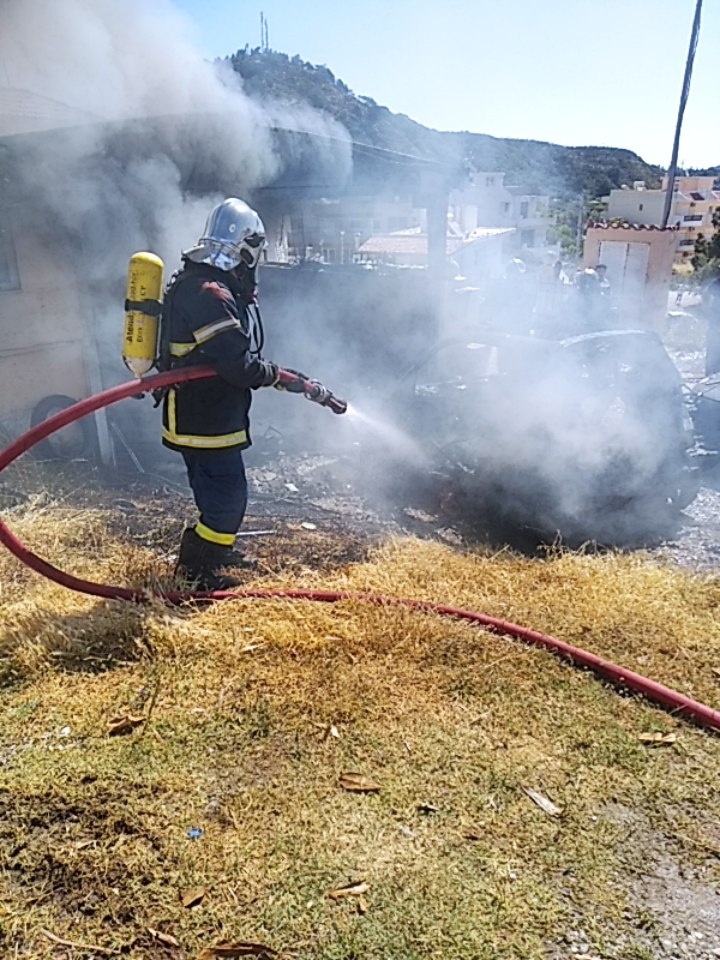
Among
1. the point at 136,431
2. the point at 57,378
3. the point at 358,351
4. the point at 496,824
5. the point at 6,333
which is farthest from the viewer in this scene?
the point at 358,351

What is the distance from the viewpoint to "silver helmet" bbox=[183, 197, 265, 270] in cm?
331

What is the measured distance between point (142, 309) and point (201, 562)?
129 cm

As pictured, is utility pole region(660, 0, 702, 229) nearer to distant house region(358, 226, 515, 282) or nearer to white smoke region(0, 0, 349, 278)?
distant house region(358, 226, 515, 282)

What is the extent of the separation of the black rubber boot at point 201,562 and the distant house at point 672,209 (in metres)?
27.9

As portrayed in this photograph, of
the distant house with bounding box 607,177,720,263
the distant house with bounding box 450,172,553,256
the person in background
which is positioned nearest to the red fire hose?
the person in background

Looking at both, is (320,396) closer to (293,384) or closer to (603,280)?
(293,384)

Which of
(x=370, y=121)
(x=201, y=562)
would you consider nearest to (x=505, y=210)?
(x=370, y=121)

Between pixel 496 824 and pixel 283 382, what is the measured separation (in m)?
2.23

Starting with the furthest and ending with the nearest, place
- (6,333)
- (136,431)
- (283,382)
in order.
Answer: (136,431), (6,333), (283,382)

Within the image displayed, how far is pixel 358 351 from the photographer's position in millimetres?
9859

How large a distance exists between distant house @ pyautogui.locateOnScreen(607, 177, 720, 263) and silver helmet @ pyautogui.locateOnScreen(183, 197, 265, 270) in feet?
90.1

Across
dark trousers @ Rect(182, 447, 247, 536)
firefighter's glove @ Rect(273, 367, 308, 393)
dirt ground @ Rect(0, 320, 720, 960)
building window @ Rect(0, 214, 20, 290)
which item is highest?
building window @ Rect(0, 214, 20, 290)

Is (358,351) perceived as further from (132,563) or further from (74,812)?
(74,812)

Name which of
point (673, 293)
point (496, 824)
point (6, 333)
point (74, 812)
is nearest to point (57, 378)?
point (6, 333)
